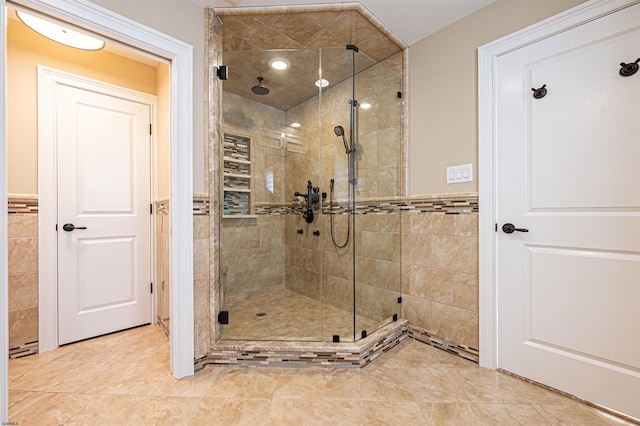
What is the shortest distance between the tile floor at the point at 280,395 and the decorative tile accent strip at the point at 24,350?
48mm

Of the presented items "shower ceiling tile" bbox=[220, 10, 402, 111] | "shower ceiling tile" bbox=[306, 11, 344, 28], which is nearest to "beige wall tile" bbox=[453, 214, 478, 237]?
"shower ceiling tile" bbox=[220, 10, 402, 111]

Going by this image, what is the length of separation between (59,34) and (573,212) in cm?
341

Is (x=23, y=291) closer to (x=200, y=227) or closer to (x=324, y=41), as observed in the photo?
(x=200, y=227)

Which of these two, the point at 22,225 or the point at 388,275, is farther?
the point at 388,275

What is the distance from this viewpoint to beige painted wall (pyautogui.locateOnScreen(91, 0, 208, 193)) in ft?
5.08

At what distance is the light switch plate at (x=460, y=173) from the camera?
185 centimetres

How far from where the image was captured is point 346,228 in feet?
7.33

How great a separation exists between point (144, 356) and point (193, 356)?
1.67ft

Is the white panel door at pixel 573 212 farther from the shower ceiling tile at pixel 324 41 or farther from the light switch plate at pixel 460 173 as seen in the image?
the shower ceiling tile at pixel 324 41

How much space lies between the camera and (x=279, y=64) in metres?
2.23

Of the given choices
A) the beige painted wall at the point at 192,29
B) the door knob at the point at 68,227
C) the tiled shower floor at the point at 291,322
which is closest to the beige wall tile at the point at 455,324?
the tiled shower floor at the point at 291,322

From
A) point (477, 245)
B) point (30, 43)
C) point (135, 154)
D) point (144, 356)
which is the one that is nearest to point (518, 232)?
point (477, 245)

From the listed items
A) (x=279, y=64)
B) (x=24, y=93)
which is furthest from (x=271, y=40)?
(x=24, y=93)

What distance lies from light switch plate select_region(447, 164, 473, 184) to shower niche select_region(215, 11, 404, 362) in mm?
420
